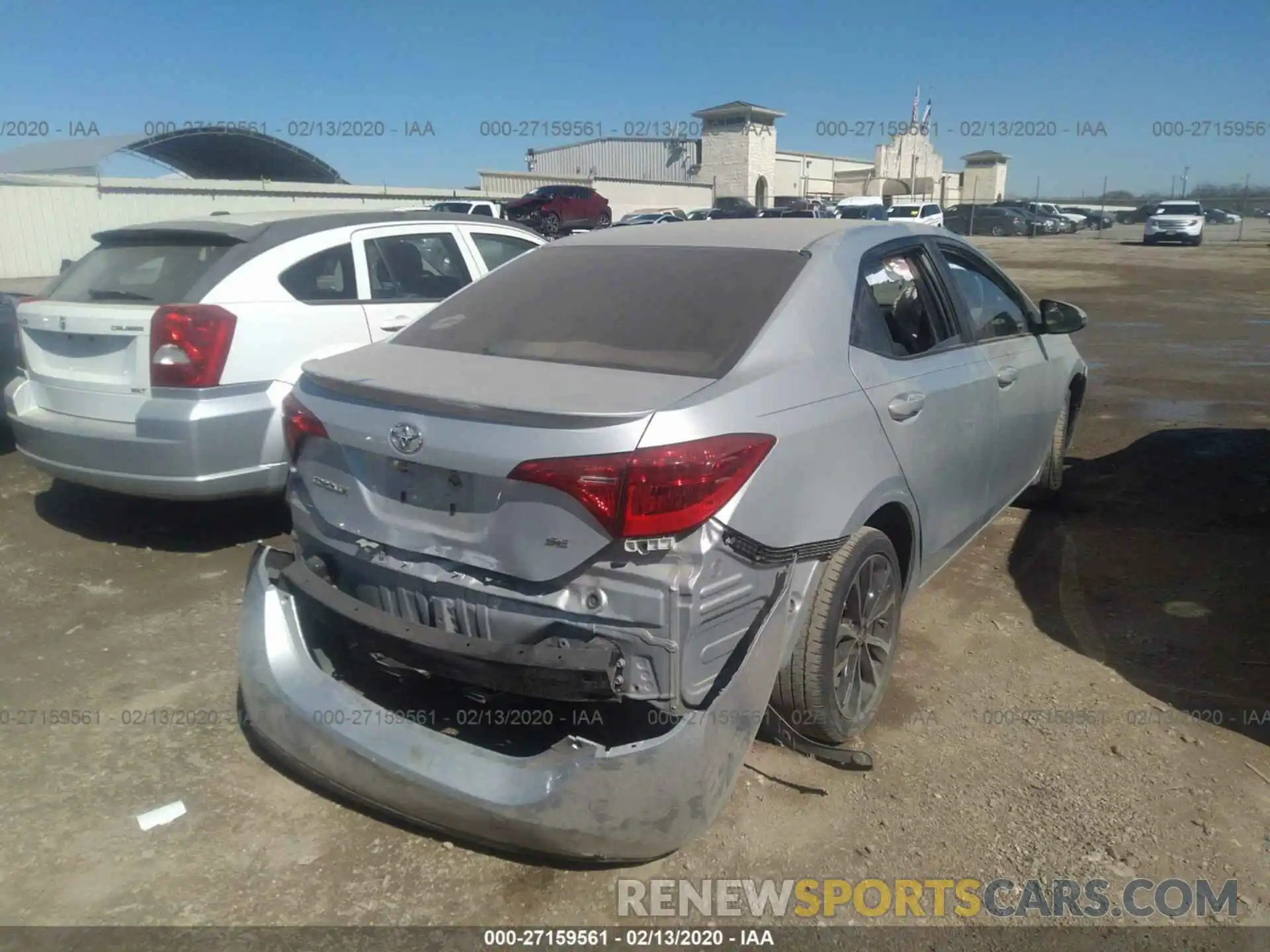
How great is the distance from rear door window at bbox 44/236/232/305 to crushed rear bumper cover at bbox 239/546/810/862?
2787 millimetres

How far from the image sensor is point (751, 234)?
351cm

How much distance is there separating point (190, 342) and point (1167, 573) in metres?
4.85

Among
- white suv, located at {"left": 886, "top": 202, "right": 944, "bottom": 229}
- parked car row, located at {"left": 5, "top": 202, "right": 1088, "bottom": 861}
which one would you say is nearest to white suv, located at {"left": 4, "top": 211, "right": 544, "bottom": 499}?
parked car row, located at {"left": 5, "top": 202, "right": 1088, "bottom": 861}

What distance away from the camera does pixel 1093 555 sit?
4965mm

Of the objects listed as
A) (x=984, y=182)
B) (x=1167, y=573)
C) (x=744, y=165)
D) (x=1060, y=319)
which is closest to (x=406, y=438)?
(x=1060, y=319)

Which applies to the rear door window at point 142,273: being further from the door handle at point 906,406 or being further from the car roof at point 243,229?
the door handle at point 906,406

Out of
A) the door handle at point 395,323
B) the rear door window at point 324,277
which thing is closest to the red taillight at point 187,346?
the rear door window at point 324,277

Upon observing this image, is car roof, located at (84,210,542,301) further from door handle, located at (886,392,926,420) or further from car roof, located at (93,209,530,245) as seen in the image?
door handle, located at (886,392,926,420)

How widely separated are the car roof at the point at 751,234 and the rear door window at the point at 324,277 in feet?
5.65

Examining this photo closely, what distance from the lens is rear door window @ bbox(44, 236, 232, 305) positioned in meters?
4.73

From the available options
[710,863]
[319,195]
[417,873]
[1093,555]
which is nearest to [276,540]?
[417,873]

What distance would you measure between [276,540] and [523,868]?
3021 mm

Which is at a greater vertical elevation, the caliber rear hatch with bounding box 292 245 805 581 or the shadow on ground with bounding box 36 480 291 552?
the caliber rear hatch with bounding box 292 245 805 581

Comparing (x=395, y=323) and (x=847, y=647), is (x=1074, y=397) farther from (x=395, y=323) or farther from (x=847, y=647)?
(x=395, y=323)
